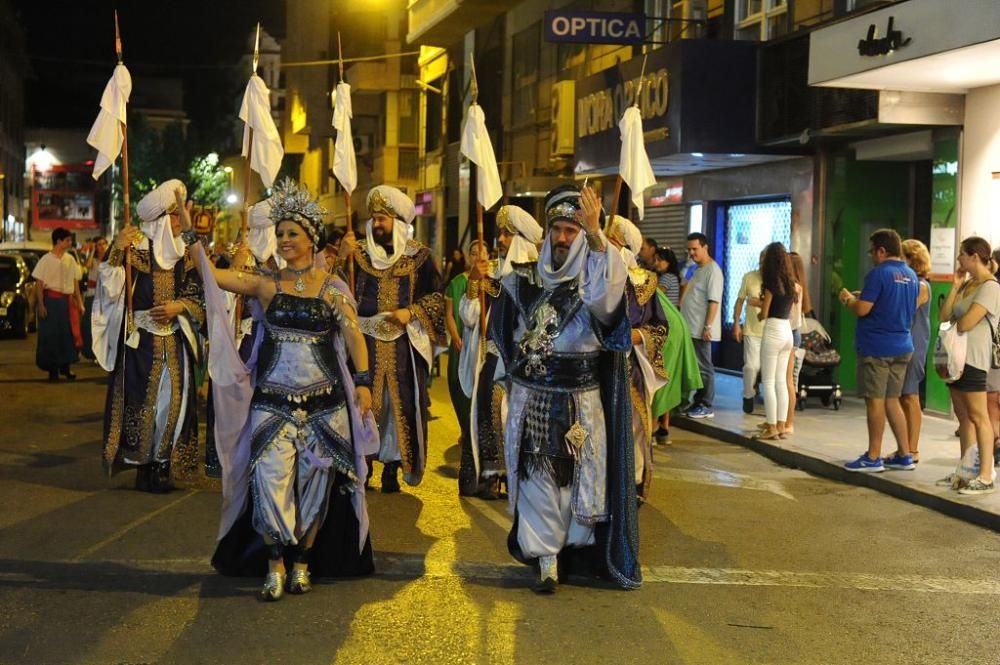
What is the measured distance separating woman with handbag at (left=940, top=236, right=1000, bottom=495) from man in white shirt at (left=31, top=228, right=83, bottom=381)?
1209cm

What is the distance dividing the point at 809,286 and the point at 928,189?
182cm

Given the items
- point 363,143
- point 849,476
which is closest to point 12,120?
point 363,143

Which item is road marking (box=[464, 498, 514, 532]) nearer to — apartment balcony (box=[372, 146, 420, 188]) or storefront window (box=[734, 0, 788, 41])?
storefront window (box=[734, 0, 788, 41])

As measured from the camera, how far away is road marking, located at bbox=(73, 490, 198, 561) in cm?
745

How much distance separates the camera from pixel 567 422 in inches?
268

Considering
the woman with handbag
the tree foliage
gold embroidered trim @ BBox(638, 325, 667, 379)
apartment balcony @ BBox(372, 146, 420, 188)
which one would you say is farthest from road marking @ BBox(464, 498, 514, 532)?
the tree foliage

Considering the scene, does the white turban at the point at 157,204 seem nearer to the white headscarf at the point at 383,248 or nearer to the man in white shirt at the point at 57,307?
the white headscarf at the point at 383,248

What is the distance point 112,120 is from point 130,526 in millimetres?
2889

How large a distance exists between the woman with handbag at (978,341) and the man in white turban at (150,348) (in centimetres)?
559

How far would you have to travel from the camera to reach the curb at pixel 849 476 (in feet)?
30.0

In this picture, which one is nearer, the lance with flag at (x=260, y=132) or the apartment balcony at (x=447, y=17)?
the lance with flag at (x=260, y=132)

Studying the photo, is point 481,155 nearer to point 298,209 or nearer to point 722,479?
point 298,209

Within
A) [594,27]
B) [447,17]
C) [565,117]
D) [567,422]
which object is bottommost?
[567,422]

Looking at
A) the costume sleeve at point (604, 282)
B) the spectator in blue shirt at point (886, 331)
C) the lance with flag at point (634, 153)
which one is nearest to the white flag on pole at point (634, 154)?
the lance with flag at point (634, 153)
